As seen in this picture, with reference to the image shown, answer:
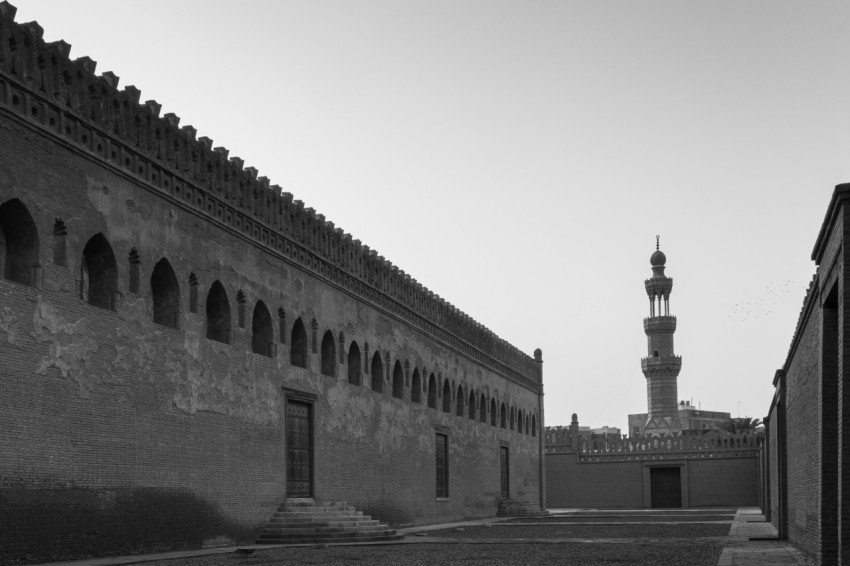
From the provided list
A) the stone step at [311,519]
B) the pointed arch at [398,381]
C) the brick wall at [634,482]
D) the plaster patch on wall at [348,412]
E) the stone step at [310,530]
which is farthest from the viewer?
the brick wall at [634,482]

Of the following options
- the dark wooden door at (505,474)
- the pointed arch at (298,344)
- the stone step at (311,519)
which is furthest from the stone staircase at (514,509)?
the pointed arch at (298,344)

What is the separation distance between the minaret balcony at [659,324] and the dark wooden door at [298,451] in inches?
1963

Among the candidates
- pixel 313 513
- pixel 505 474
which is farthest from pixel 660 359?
pixel 313 513

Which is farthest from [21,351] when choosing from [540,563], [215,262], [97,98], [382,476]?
[382,476]

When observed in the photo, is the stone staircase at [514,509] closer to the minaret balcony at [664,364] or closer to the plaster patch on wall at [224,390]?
the plaster patch on wall at [224,390]

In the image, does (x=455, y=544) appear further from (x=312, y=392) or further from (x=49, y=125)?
(x=49, y=125)

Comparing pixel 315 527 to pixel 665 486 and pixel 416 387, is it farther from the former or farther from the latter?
pixel 665 486

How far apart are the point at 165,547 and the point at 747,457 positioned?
34590 mm

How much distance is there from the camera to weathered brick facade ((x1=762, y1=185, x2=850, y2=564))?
8.62 meters

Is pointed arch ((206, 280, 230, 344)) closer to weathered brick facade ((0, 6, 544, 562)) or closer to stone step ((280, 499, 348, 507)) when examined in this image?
weathered brick facade ((0, 6, 544, 562))

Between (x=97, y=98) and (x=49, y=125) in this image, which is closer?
(x=49, y=125)

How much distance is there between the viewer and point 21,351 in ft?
42.4

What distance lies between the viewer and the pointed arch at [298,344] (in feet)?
68.6

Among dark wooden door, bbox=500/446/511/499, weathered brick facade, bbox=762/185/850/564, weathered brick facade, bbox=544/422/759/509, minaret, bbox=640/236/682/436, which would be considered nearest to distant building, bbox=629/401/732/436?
minaret, bbox=640/236/682/436
